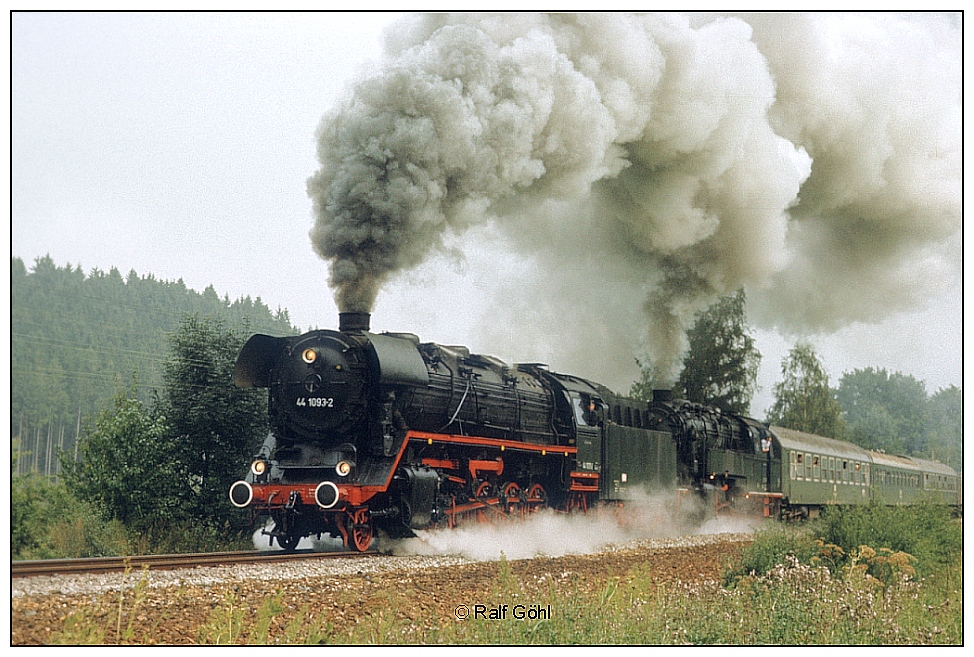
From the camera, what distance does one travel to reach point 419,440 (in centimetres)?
1135

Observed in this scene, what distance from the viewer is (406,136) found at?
11734 millimetres

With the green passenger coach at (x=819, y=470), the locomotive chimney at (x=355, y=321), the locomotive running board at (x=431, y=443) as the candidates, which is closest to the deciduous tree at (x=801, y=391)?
the green passenger coach at (x=819, y=470)

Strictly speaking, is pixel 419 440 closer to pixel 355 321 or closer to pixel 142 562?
pixel 355 321

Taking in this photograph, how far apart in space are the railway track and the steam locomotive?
598 mm

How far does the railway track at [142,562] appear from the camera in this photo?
7.38 m

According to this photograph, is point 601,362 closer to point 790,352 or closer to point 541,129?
point 790,352

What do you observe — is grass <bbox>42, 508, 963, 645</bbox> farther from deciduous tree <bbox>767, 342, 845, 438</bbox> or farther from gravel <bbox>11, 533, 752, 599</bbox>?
deciduous tree <bbox>767, 342, 845, 438</bbox>

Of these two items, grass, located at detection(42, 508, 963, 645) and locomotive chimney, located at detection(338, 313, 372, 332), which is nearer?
grass, located at detection(42, 508, 963, 645)

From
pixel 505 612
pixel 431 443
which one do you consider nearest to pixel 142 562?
pixel 505 612

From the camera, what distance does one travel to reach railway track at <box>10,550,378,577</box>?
7.38 metres

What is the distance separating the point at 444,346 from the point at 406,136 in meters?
2.72

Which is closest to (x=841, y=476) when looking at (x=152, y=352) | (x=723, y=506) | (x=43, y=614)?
(x=723, y=506)

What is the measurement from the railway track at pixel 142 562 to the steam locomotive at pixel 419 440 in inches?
23.5

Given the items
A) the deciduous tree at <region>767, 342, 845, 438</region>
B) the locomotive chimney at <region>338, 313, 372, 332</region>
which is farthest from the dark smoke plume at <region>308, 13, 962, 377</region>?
the deciduous tree at <region>767, 342, 845, 438</region>
